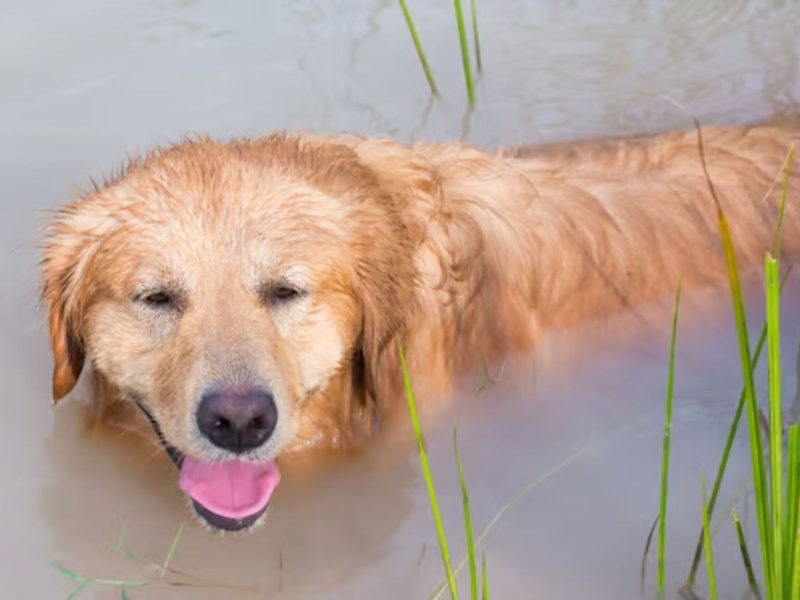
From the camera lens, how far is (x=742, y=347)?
7.77 feet

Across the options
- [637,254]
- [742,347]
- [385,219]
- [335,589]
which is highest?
[742,347]

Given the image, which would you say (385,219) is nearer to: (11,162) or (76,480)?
(76,480)

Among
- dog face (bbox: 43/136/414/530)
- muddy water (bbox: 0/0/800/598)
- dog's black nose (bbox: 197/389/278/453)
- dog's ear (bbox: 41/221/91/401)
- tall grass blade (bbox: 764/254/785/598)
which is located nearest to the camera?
tall grass blade (bbox: 764/254/785/598)

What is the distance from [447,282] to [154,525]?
46.6 inches

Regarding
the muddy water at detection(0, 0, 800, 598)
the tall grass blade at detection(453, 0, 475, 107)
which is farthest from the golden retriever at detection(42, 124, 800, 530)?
the tall grass blade at detection(453, 0, 475, 107)

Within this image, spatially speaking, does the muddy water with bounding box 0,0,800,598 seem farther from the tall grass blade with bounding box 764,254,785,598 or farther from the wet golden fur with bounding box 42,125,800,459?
the tall grass blade with bounding box 764,254,785,598

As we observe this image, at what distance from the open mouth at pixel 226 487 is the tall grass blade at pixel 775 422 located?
1.58 meters

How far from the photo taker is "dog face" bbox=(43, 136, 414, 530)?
3.32 m

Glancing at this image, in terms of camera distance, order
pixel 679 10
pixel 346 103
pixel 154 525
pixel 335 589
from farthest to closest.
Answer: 1. pixel 679 10
2. pixel 346 103
3. pixel 154 525
4. pixel 335 589

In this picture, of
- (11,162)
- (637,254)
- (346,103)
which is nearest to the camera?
(637,254)

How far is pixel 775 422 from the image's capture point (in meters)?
2.37

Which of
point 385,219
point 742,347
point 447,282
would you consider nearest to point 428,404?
point 447,282

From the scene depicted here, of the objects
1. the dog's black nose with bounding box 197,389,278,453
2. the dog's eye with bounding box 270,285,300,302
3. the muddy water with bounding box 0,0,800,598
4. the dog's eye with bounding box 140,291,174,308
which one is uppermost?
the dog's eye with bounding box 140,291,174,308

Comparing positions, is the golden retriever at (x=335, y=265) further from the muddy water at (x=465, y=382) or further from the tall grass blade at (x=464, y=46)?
the tall grass blade at (x=464, y=46)
